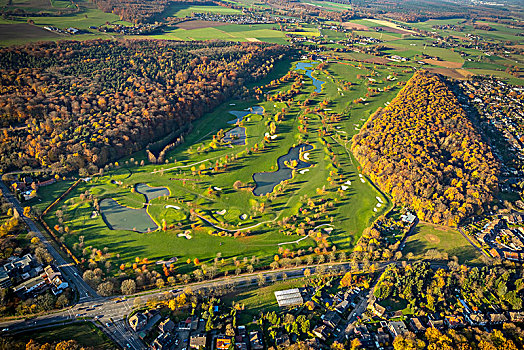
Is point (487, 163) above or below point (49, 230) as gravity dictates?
above

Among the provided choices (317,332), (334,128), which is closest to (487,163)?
(334,128)

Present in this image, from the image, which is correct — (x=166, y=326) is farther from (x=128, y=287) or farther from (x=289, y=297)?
(x=289, y=297)

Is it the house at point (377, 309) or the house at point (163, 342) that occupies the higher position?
the house at point (377, 309)

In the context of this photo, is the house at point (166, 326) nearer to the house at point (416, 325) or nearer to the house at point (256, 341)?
the house at point (256, 341)

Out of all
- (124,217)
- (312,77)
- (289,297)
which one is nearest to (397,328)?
(289,297)

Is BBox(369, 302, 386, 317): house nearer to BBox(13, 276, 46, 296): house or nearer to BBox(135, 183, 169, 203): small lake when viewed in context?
BBox(135, 183, 169, 203): small lake

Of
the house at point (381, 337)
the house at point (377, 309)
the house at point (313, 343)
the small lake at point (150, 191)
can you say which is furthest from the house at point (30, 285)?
the house at point (377, 309)

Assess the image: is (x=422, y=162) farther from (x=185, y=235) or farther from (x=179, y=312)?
(x=179, y=312)
